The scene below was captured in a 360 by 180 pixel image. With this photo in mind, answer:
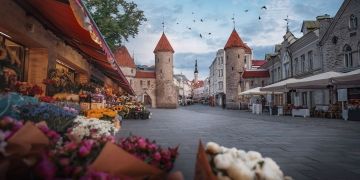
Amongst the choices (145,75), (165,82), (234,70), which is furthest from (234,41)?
(145,75)

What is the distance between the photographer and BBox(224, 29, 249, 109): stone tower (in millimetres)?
49000

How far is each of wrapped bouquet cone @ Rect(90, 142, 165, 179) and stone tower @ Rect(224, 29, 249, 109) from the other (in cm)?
4649

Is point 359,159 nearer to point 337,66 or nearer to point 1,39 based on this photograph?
point 1,39

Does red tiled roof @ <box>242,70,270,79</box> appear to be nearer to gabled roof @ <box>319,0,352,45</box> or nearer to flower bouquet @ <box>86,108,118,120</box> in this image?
gabled roof @ <box>319,0,352,45</box>

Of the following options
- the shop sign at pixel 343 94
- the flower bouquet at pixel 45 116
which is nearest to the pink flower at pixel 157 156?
the flower bouquet at pixel 45 116

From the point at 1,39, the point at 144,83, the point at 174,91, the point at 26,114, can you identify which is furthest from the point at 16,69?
the point at 144,83

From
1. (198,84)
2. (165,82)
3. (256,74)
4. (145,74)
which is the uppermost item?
(198,84)

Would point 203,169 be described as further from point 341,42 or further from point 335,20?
point 335,20

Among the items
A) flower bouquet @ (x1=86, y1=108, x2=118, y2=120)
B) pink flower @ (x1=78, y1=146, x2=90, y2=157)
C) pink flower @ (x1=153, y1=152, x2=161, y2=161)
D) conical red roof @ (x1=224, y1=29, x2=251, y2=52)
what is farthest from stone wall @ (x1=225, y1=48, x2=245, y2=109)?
pink flower @ (x1=78, y1=146, x2=90, y2=157)

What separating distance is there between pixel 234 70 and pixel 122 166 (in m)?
49.3

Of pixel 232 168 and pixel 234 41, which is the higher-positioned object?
pixel 234 41

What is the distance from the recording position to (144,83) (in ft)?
203

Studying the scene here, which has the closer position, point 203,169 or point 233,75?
point 203,169

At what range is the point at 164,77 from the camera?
57.7 meters
